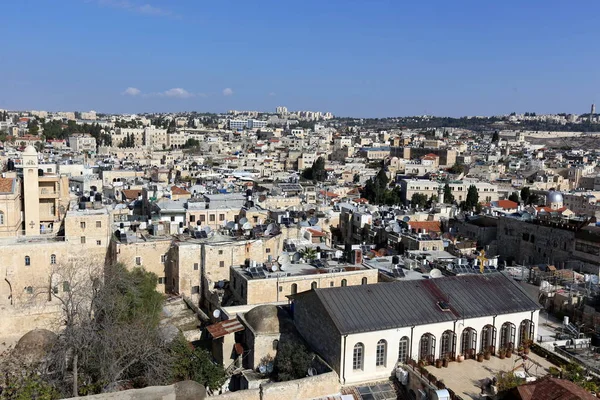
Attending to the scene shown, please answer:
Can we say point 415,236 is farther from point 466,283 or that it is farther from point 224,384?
point 224,384

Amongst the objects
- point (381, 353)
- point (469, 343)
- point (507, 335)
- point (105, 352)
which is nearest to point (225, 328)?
point (105, 352)

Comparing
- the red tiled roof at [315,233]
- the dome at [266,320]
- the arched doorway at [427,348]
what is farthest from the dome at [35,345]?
the red tiled roof at [315,233]

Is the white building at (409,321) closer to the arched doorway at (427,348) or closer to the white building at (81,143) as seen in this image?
the arched doorway at (427,348)

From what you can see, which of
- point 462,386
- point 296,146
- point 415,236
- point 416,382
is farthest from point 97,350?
point 296,146

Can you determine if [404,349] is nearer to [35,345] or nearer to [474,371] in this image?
[474,371]

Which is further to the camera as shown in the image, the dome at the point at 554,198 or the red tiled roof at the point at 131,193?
the dome at the point at 554,198

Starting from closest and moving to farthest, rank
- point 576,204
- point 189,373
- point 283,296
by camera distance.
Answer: point 189,373 < point 283,296 < point 576,204
